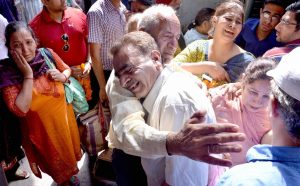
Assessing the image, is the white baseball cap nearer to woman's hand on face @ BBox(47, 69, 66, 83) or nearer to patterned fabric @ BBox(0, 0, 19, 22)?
woman's hand on face @ BBox(47, 69, 66, 83)

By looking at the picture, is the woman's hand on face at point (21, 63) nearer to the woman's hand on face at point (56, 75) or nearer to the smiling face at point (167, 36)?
the woman's hand on face at point (56, 75)

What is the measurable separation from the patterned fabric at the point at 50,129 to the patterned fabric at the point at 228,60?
1.03m

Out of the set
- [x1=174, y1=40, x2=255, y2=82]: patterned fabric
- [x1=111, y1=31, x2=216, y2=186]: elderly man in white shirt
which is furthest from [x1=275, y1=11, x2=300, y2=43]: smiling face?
[x1=111, y1=31, x2=216, y2=186]: elderly man in white shirt

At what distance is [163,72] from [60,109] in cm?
124

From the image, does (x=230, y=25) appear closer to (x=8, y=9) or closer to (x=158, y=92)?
(x=158, y=92)

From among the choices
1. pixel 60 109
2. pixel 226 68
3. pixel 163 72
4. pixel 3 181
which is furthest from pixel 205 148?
pixel 3 181

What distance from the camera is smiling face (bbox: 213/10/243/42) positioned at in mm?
2020

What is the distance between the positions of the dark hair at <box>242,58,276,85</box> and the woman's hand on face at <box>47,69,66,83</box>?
1433 millimetres

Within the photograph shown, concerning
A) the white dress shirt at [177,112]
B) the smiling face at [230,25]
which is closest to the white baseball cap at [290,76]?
the white dress shirt at [177,112]

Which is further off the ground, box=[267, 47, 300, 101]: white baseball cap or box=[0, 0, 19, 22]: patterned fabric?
box=[267, 47, 300, 101]: white baseball cap

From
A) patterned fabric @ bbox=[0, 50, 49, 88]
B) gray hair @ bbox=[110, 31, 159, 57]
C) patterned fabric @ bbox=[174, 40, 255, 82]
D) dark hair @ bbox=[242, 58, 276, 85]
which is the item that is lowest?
patterned fabric @ bbox=[0, 50, 49, 88]

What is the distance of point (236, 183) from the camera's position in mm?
904

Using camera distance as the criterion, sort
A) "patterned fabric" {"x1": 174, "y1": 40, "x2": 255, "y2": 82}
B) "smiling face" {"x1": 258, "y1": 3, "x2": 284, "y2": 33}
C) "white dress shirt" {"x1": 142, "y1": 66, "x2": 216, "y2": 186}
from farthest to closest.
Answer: "smiling face" {"x1": 258, "y1": 3, "x2": 284, "y2": 33} → "patterned fabric" {"x1": 174, "y1": 40, "x2": 255, "y2": 82} → "white dress shirt" {"x1": 142, "y1": 66, "x2": 216, "y2": 186}

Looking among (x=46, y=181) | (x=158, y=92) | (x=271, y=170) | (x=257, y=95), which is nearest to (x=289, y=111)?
(x=271, y=170)
